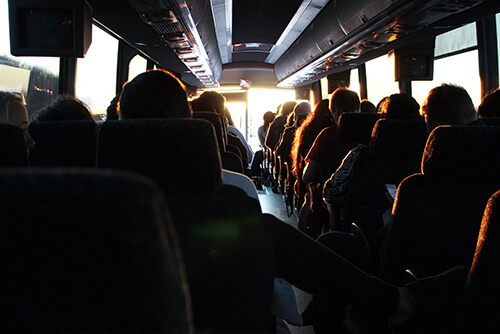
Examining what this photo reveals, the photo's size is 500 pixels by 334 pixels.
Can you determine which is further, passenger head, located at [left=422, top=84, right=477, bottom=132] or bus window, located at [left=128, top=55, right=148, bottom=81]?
bus window, located at [left=128, top=55, right=148, bottom=81]

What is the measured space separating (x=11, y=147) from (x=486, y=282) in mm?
1374

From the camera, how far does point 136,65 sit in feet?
29.9

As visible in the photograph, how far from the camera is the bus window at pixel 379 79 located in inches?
354

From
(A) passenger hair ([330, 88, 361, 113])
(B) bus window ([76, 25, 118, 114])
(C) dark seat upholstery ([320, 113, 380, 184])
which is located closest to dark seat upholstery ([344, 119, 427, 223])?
(C) dark seat upholstery ([320, 113, 380, 184])

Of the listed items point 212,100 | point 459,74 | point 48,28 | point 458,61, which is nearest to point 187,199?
point 48,28

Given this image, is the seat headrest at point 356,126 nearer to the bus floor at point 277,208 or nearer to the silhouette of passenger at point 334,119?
the silhouette of passenger at point 334,119

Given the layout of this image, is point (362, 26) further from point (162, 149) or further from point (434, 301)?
point (162, 149)

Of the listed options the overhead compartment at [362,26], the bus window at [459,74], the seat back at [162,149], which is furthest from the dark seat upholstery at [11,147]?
the bus window at [459,74]

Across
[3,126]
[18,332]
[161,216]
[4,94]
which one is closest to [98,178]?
[161,216]

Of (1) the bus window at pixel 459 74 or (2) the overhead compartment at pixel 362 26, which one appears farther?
(1) the bus window at pixel 459 74

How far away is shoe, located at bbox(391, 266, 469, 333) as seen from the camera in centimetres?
183

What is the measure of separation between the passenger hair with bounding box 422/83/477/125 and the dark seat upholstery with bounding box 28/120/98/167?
1924mm

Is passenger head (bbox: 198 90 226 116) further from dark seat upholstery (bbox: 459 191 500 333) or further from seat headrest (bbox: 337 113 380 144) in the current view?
dark seat upholstery (bbox: 459 191 500 333)

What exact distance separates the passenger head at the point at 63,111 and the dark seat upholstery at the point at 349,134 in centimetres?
194
